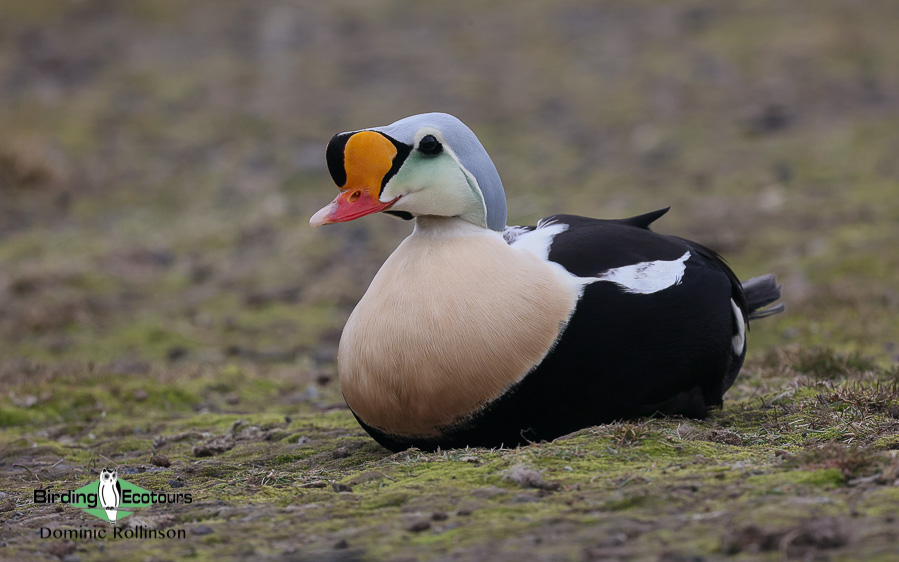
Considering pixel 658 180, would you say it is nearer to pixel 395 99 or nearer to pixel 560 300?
pixel 395 99

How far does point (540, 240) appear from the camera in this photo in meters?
4.37

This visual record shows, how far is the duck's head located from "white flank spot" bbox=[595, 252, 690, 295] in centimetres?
61

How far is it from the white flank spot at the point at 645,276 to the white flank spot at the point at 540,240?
30cm

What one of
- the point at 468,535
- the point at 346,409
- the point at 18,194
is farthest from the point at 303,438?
the point at 18,194

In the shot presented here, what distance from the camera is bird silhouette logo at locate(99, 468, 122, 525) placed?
357 cm

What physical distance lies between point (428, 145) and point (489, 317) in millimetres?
764

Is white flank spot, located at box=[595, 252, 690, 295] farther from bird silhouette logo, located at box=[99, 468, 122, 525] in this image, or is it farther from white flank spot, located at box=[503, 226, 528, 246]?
bird silhouette logo, located at box=[99, 468, 122, 525]

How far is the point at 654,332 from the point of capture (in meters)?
4.06

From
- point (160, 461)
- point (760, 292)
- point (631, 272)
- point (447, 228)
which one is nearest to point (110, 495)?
point (160, 461)

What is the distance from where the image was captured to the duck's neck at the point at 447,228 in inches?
165

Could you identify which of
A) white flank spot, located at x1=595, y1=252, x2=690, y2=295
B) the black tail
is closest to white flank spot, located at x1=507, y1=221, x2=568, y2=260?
white flank spot, located at x1=595, y1=252, x2=690, y2=295

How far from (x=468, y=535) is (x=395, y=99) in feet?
37.7

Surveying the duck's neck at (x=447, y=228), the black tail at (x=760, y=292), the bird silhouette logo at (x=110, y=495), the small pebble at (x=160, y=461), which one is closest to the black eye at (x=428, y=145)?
the duck's neck at (x=447, y=228)

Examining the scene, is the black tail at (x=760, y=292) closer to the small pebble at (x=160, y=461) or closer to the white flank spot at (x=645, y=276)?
the white flank spot at (x=645, y=276)
